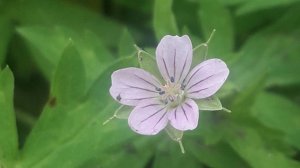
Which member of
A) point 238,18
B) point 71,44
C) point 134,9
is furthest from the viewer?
point 134,9

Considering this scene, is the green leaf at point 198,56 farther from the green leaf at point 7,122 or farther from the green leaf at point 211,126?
the green leaf at point 7,122

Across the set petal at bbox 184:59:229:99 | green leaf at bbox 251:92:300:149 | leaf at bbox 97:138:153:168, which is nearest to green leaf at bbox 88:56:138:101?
leaf at bbox 97:138:153:168

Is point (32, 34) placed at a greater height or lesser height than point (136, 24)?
greater

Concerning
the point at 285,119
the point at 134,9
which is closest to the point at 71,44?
the point at 285,119

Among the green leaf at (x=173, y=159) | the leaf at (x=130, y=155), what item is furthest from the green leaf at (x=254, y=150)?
the leaf at (x=130, y=155)

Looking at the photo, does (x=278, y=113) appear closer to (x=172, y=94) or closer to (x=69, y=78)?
(x=172, y=94)

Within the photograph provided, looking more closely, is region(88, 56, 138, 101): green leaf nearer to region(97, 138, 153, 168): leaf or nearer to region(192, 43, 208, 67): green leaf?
region(97, 138, 153, 168): leaf

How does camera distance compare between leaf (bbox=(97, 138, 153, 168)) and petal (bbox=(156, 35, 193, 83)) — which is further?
leaf (bbox=(97, 138, 153, 168))

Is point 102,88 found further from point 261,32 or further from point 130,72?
point 261,32
